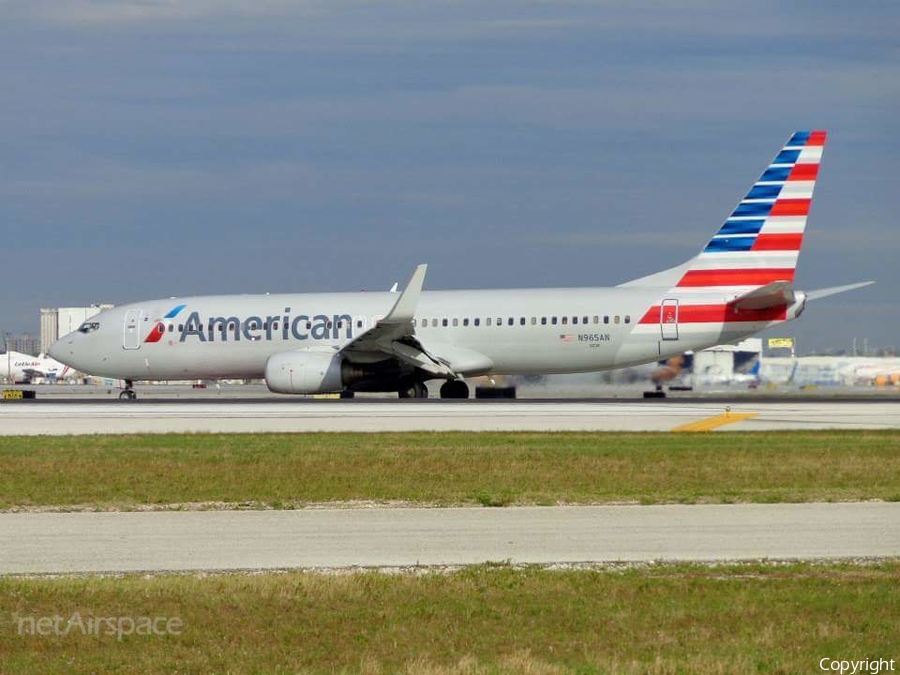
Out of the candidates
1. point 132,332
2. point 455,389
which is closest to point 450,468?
point 455,389

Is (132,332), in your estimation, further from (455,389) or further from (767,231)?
(767,231)

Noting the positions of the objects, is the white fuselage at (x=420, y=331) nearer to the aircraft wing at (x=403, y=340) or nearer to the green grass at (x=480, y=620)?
the aircraft wing at (x=403, y=340)

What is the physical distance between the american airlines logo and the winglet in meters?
4.66

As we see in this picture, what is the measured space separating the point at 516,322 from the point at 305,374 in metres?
7.65

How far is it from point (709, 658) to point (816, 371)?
177 feet

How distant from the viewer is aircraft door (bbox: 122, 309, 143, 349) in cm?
4959

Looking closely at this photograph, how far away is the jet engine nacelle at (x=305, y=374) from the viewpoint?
4403 cm

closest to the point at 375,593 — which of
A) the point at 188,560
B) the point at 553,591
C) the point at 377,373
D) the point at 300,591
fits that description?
the point at 300,591

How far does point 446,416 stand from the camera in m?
34.5

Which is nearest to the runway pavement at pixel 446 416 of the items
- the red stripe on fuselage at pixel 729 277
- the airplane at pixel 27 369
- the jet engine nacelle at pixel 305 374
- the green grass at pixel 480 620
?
the jet engine nacelle at pixel 305 374

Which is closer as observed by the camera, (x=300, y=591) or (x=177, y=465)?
(x=300, y=591)

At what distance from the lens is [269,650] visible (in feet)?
30.0

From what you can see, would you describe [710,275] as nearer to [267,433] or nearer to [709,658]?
[267,433]

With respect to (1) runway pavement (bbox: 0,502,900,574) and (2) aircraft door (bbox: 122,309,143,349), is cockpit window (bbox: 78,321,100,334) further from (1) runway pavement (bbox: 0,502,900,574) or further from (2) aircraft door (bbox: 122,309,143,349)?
(1) runway pavement (bbox: 0,502,900,574)
